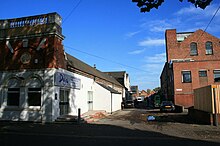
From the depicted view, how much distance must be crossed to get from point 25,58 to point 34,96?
3.45 m

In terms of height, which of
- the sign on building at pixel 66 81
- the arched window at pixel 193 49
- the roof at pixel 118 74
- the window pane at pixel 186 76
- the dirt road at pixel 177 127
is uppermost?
the arched window at pixel 193 49

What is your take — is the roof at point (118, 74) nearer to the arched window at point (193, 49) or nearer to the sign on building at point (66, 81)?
the arched window at point (193, 49)

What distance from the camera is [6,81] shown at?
62.1 feet

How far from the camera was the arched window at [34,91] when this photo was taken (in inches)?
712

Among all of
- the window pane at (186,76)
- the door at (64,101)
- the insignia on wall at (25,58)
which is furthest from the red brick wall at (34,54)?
the window pane at (186,76)

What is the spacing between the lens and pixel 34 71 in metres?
18.3

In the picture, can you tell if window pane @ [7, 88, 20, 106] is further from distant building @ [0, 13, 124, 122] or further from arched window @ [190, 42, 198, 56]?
arched window @ [190, 42, 198, 56]

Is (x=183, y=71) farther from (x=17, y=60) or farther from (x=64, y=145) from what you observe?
(x=64, y=145)

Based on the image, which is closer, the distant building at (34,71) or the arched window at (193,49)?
the distant building at (34,71)

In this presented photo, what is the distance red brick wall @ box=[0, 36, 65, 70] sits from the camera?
1816cm

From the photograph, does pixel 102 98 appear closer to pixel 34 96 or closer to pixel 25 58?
pixel 34 96

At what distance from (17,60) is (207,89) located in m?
16.1

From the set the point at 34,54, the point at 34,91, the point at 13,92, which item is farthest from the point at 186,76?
the point at 13,92

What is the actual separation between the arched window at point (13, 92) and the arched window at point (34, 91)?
3.68ft
